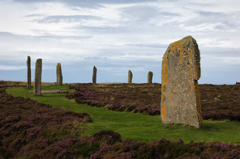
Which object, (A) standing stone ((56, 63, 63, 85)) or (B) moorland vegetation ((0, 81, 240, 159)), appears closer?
(B) moorland vegetation ((0, 81, 240, 159))

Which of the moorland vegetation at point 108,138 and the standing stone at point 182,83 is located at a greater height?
the standing stone at point 182,83

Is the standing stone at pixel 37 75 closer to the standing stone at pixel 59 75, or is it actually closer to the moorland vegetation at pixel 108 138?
the moorland vegetation at pixel 108 138

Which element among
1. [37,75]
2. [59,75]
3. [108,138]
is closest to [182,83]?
[108,138]

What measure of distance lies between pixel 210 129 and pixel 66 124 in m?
8.36

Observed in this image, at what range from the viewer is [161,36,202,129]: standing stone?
42.2ft

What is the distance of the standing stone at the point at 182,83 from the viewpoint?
507 inches

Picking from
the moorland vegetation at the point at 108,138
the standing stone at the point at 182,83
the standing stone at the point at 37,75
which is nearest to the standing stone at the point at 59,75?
the standing stone at the point at 37,75

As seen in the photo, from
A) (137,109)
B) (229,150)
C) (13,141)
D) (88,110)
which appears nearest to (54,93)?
(88,110)

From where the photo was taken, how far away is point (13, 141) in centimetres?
1288

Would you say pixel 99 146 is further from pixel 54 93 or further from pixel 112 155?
pixel 54 93

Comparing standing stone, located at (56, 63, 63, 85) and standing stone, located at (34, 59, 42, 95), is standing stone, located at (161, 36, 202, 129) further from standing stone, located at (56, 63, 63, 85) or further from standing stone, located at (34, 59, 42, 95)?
standing stone, located at (56, 63, 63, 85)

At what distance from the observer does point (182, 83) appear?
13.5 meters

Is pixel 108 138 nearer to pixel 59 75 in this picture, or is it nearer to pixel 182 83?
pixel 182 83

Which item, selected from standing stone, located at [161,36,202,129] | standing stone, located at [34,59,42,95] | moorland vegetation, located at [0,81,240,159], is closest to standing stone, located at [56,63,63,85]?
standing stone, located at [34,59,42,95]
